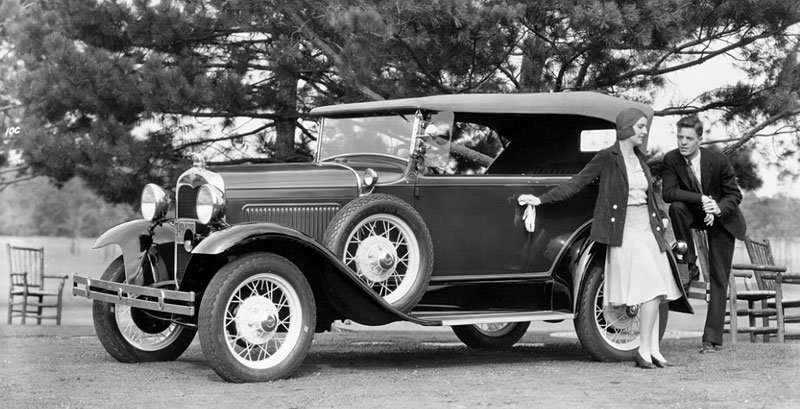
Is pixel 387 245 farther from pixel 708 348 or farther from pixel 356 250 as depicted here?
pixel 708 348

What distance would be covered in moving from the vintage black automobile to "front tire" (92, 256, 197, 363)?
0.03 ft

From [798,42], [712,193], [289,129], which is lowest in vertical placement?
[712,193]

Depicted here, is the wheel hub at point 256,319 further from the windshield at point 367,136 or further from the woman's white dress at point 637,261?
the woman's white dress at point 637,261

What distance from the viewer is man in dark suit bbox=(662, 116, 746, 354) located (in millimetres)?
8125

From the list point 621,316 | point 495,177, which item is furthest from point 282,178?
point 621,316

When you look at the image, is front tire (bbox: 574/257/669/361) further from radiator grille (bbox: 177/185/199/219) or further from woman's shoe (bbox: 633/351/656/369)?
radiator grille (bbox: 177/185/199/219)

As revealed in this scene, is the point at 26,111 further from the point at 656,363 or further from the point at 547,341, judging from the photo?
the point at 656,363

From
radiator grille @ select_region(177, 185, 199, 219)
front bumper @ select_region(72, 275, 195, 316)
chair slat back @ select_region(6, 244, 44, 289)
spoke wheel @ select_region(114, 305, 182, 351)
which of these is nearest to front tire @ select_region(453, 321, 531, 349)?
spoke wheel @ select_region(114, 305, 182, 351)

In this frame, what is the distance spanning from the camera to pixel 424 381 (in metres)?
6.59

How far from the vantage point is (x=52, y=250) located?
67.4 metres

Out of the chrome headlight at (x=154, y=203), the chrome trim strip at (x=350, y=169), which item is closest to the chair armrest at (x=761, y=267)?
the chrome trim strip at (x=350, y=169)

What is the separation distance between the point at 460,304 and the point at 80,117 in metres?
9.60

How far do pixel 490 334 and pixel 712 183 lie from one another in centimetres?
238

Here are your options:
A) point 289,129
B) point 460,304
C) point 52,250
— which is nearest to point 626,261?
point 460,304
